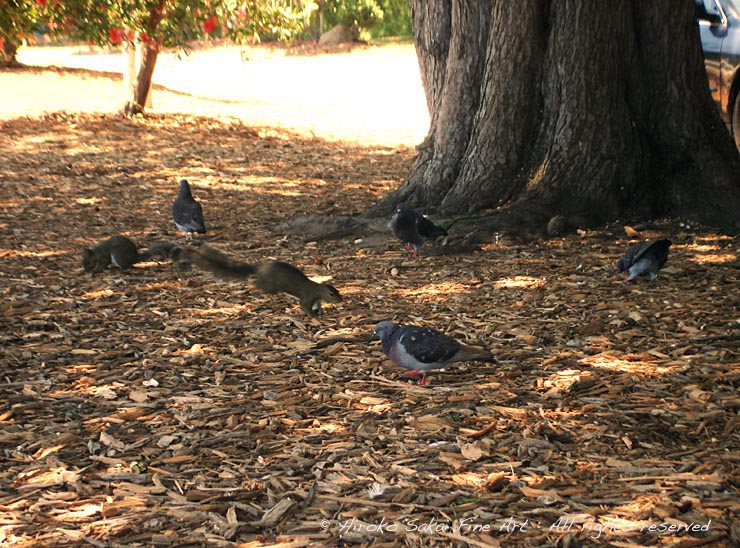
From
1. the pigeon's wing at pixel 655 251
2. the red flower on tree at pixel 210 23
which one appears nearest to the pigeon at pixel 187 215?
the pigeon's wing at pixel 655 251

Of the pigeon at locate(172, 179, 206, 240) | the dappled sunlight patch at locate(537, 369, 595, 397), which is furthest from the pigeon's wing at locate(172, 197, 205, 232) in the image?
the dappled sunlight patch at locate(537, 369, 595, 397)

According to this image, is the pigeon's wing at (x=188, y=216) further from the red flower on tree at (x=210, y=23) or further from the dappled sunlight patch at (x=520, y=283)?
the red flower on tree at (x=210, y=23)

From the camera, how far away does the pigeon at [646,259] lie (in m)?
6.58

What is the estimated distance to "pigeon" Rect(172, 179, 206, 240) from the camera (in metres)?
8.56

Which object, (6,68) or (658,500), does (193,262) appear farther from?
(6,68)

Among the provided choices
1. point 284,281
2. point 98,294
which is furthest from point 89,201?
point 284,281

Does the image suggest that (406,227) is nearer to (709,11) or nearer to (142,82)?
(709,11)

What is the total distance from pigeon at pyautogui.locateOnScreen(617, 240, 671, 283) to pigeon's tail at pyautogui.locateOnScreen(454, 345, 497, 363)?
2.15m

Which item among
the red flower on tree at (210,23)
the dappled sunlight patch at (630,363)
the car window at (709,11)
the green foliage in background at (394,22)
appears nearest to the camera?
the dappled sunlight patch at (630,363)

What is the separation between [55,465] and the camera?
4293 millimetres

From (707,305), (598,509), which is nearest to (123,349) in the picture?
(598,509)

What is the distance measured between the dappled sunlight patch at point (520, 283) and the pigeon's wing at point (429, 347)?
2032mm

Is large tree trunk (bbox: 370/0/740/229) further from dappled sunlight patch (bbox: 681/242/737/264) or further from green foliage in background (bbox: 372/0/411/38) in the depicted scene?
green foliage in background (bbox: 372/0/411/38)

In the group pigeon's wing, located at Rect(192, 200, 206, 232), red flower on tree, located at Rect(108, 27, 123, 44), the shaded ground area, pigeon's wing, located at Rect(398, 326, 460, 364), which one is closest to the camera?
the shaded ground area
